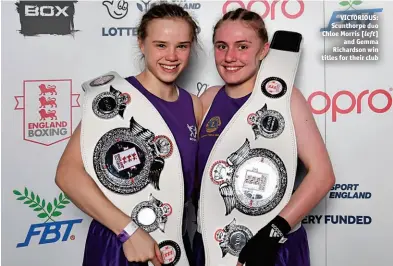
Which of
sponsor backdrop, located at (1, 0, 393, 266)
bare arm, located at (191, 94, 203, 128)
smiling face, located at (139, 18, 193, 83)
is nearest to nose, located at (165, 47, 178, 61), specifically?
smiling face, located at (139, 18, 193, 83)

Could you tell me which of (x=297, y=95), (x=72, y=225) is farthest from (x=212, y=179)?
(x=72, y=225)

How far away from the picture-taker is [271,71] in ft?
6.01

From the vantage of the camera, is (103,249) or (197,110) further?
(197,110)

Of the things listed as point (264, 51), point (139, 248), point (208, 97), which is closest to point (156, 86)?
point (208, 97)

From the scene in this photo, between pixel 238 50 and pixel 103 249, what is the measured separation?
0.82 meters

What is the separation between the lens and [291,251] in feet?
5.87

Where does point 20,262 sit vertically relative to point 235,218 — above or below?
below

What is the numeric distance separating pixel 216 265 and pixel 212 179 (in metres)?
0.29

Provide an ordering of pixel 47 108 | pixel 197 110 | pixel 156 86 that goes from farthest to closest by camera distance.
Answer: pixel 47 108 < pixel 197 110 < pixel 156 86

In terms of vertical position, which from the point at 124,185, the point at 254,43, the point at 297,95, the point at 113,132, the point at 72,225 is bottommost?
the point at 72,225

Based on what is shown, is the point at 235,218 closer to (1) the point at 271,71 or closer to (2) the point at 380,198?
(1) the point at 271,71

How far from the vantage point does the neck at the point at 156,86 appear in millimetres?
1846

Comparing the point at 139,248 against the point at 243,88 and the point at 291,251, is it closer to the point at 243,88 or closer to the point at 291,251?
the point at 291,251

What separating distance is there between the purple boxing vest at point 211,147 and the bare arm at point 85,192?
350 mm
